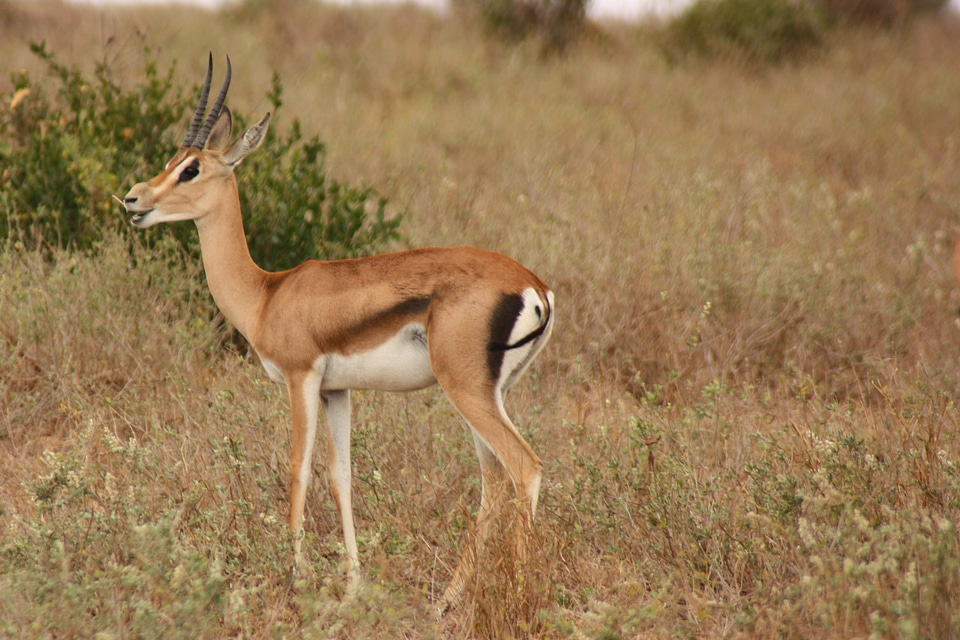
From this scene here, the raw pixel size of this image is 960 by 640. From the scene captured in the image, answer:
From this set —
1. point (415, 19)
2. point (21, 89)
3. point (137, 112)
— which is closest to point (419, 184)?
point (137, 112)

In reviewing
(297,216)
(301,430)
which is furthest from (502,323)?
(297,216)

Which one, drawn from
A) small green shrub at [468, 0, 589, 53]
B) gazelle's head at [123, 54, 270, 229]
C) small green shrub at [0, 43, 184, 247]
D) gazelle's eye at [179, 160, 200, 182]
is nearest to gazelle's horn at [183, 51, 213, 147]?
gazelle's head at [123, 54, 270, 229]

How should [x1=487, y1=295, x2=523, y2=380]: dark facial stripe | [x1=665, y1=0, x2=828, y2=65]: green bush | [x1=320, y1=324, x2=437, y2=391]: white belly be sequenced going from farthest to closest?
[x1=665, y1=0, x2=828, y2=65]: green bush < [x1=320, y1=324, x2=437, y2=391]: white belly < [x1=487, y1=295, x2=523, y2=380]: dark facial stripe

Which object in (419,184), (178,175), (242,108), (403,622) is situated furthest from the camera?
(242,108)

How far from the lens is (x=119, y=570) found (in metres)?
3.36

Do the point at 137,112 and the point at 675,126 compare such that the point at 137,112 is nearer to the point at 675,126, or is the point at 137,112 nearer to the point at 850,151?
the point at 675,126

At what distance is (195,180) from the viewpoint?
14.0 feet

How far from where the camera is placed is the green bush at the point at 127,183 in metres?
6.27

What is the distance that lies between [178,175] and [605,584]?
231cm

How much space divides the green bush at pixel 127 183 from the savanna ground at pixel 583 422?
0.79ft

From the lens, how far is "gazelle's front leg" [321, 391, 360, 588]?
410 centimetres

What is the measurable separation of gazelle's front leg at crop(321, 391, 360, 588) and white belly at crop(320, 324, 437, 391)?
0.90 ft

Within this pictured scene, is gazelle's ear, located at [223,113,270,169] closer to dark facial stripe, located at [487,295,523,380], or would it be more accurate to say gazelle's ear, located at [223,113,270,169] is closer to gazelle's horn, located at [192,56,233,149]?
gazelle's horn, located at [192,56,233,149]

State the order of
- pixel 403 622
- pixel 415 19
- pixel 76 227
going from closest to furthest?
pixel 403 622 < pixel 76 227 < pixel 415 19
